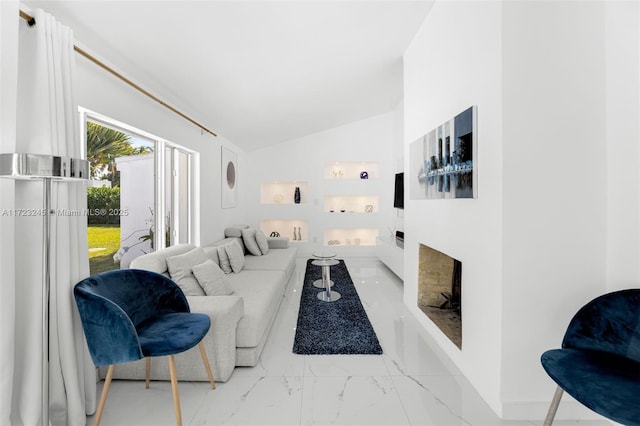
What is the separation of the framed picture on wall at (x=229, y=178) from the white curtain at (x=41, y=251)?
10.5ft

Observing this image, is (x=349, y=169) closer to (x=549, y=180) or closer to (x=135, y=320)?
(x=549, y=180)

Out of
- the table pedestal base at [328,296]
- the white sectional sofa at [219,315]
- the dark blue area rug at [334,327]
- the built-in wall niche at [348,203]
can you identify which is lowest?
the dark blue area rug at [334,327]

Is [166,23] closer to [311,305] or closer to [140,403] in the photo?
[140,403]

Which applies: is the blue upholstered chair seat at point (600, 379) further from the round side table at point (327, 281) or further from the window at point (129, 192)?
the window at point (129, 192)

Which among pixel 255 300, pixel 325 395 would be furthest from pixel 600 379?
pixel 255 300

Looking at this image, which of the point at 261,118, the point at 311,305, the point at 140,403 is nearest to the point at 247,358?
the point at 140,403

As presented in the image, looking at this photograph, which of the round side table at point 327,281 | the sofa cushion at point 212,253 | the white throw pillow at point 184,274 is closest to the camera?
the white throw pillow at point 184,274

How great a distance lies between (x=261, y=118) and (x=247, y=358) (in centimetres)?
338

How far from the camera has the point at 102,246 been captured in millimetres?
2447

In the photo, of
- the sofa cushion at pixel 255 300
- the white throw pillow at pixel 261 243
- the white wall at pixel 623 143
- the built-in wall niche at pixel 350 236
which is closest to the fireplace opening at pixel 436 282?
the white wall at pixel 623 143

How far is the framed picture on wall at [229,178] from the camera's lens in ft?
16.2

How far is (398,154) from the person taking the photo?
5789 millimetres

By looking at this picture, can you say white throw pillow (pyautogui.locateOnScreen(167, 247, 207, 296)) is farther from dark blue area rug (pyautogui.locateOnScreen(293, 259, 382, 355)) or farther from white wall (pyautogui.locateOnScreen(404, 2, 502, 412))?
white wall (pyautogui.locateOnScreen(404, 2, 502, 412))

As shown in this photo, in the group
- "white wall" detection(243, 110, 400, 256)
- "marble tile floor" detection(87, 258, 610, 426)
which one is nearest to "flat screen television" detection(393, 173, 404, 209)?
"white wall" detection(243, 110, 400, 256)
